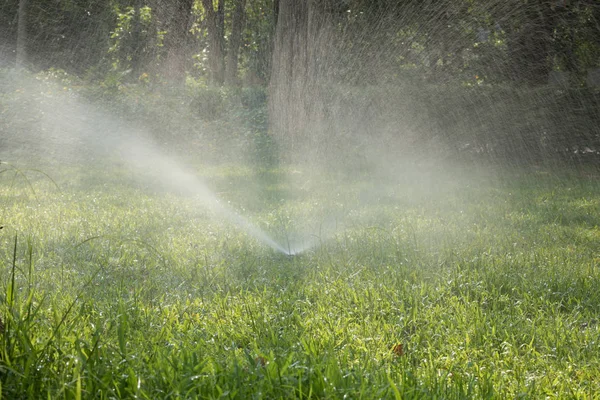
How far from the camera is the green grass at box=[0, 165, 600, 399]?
2.20 meters

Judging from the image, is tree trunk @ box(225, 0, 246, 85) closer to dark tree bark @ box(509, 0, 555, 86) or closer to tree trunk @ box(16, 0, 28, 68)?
tree trunk @ box(16, 0, 28, 68)

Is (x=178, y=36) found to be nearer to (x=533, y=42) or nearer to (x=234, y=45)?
(x=234, y=45)

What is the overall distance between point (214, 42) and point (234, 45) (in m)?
1.14

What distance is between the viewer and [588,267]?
4.00 metres

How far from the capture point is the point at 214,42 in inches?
754

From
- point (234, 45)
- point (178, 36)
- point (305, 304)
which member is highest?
point (178, 36)

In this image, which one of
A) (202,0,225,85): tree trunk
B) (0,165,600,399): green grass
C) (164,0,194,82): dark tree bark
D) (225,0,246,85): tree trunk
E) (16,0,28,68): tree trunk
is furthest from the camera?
(164,0,194,82): dark tree bark

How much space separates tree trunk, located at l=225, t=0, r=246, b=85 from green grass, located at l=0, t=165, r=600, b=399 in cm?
1332

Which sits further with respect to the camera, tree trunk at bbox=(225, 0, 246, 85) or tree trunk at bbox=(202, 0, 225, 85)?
tree trunk at bbox=(225, 0, 246, 85)

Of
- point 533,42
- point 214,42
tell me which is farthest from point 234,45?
point 533,42

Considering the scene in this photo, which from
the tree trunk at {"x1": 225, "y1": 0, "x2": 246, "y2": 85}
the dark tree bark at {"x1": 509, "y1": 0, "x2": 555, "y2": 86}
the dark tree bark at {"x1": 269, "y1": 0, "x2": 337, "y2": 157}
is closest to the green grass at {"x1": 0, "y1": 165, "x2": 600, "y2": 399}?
the dark tree bark at {"x1": 269, "y1": 0, "x2": 337, "y2": 157}

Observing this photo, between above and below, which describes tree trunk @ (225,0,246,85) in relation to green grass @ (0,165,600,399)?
above

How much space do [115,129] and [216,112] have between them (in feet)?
7.62

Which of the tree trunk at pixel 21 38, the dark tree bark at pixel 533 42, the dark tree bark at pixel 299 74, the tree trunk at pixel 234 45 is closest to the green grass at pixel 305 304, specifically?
the dark tree bark at pixel 299 74
